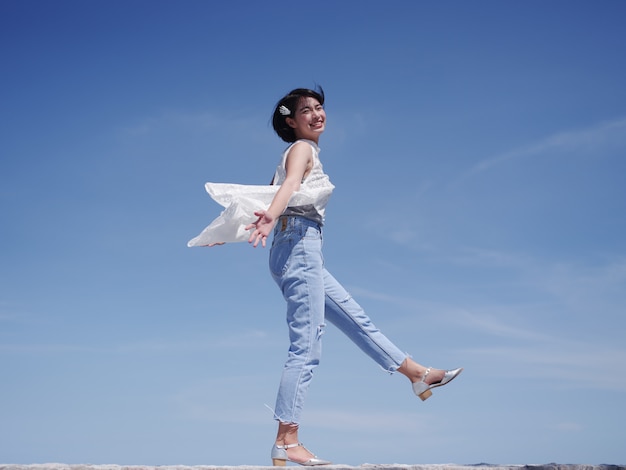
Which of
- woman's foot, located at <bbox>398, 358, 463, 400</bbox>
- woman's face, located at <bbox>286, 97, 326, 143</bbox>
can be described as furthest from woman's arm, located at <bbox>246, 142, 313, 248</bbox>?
woman's foot, located at <bbox>398, 358, 463, 400</bbox>

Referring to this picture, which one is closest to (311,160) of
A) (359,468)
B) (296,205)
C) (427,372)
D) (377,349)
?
(296,205)

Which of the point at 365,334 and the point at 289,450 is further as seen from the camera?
the point at 365,334

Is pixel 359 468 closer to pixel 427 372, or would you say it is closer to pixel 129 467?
pixel 129 467

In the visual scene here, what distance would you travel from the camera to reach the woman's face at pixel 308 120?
4949 millimetres

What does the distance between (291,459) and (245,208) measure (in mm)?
1683

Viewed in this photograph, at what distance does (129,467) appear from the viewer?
10.8 ft

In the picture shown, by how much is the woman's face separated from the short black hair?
5cm

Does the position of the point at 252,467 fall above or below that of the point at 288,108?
below

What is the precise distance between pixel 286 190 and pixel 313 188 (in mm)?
320

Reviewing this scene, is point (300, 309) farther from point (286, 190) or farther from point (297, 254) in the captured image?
point (286, 190)

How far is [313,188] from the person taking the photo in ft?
15.3

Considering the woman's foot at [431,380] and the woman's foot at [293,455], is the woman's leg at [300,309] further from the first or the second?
the woman's foot at [431,380]

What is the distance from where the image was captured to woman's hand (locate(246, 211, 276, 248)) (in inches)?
162

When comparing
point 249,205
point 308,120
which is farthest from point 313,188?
point 308,120
